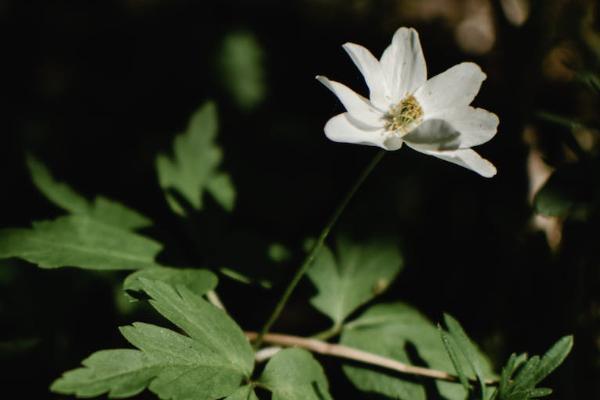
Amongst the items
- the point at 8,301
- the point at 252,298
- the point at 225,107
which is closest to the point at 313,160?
the point at 225,107

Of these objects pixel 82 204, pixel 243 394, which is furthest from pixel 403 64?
pixel 82 204

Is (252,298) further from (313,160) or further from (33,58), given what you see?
(33,58)

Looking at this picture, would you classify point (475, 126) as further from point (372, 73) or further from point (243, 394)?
point (243, 394)

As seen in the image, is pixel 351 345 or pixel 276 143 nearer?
pixel 351 345

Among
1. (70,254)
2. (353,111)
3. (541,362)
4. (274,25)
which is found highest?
(274,25)

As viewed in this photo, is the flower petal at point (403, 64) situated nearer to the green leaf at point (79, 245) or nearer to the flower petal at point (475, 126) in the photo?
the flower petal at point (475, 126)

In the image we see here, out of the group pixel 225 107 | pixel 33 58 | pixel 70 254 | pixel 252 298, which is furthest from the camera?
pixel 33 58
